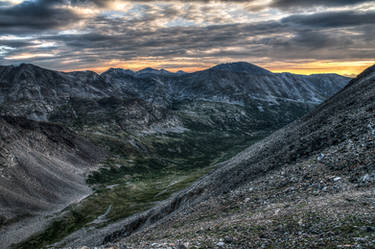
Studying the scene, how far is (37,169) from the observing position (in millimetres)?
104125

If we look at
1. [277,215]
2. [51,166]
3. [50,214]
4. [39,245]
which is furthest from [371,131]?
[51,166]

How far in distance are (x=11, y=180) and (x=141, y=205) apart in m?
48.4

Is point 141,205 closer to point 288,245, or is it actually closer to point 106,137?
point 288,245

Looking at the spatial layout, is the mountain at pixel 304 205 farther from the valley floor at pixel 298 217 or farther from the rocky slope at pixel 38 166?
the rocky slope at pixel 38 166

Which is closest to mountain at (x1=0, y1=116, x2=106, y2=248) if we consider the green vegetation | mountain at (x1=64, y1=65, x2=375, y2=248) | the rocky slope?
the rocky slope

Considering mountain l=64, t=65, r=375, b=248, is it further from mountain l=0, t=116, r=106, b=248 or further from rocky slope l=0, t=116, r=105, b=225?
rocky slope l=0, t=116, r=105, b=225

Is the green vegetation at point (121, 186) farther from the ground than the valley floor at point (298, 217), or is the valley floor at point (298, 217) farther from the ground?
the valley floor at point (298, 217)

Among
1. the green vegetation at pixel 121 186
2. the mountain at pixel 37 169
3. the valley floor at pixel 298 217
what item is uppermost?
the valley floor at pixel 298 217

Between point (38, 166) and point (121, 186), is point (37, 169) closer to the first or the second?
point (38, 166)

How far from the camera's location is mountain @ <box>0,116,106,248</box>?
261 feet

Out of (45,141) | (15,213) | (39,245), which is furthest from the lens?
(45,141)

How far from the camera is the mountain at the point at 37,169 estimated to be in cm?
7962

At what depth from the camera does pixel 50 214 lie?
270 feet

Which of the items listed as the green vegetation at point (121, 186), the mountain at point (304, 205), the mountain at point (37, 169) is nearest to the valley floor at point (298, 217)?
the mountain at point (304, 205)
